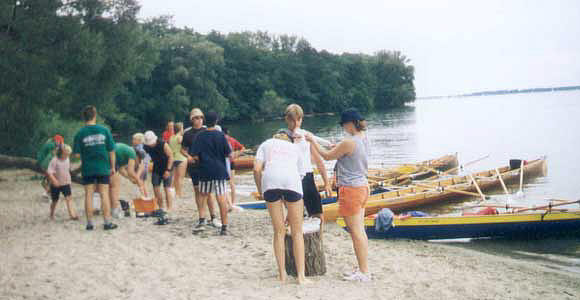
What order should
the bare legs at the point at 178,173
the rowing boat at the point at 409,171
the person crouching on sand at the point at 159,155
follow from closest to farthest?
the person crouching on sand at the point at 159,155 < the bare legs at the point at 178,173 < the rowing boat at the point at 409,171

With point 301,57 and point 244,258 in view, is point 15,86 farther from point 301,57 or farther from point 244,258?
point 301,57

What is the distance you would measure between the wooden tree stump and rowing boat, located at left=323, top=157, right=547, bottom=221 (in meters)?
6.30

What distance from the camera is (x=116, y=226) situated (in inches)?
313

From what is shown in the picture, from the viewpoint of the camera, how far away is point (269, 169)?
202 inches

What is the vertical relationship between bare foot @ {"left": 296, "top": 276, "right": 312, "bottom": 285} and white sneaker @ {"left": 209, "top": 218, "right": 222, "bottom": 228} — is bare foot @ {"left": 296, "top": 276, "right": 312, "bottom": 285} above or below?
below

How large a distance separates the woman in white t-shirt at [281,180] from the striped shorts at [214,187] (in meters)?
2.13

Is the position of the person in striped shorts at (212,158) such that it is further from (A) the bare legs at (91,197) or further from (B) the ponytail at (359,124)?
(B) the ponytail at (359,124)

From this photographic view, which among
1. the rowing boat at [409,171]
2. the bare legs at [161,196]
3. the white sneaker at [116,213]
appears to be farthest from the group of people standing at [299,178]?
the rowing boat at [409,171]

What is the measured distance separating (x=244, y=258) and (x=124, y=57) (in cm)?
1019

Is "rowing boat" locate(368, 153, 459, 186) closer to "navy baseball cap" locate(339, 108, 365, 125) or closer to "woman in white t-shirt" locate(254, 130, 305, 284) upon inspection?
"navy baseball cap" locate(339, 108, 365, 125)

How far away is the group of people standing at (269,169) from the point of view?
16.9 ft

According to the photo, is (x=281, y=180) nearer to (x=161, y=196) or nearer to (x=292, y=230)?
(x=292, y=230)

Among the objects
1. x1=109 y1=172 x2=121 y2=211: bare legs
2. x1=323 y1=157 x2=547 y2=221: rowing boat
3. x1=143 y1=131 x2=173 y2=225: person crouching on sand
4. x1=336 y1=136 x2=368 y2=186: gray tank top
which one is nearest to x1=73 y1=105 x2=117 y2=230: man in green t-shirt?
x1=109 y1=172 x2=121 y2=211: bare legs

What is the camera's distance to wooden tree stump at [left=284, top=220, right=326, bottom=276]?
5.66m
